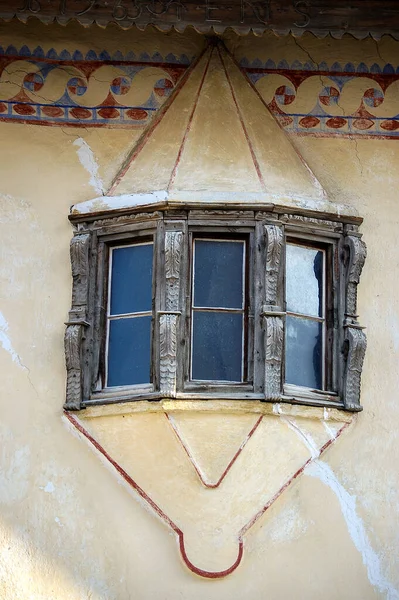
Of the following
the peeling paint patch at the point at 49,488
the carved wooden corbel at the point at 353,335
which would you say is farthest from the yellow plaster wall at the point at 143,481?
the carved wooden corbel at the point at 353,335

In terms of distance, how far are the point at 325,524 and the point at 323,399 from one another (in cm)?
72

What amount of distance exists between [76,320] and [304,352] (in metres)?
1.36

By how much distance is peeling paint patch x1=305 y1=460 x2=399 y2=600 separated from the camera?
9.05 m

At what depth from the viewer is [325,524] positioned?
909cm

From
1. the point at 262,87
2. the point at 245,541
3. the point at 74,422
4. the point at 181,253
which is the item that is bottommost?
the point at 245,541

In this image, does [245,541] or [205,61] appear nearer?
[245,541]

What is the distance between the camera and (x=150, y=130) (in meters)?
9.91

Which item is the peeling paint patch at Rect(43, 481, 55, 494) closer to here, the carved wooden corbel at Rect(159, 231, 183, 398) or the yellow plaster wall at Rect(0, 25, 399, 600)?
the yellow plaster wall at Rect(0, 25, 399, 600)

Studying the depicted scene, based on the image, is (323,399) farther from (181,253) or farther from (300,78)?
(300,78)

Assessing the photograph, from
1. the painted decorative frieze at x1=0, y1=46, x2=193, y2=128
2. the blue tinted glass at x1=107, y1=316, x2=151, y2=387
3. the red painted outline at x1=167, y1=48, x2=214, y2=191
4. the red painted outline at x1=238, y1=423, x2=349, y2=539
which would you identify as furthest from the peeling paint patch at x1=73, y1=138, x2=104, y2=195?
the red painted outline at x1=238, y1=423, x2=349, y2=539

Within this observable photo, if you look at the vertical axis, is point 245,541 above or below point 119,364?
below

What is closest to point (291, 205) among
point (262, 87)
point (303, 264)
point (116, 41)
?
point (303, 264)

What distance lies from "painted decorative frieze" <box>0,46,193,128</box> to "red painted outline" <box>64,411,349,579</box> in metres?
1.95

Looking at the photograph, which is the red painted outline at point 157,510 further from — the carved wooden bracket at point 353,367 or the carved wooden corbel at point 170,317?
the carved wooden bracket at point 353,367
